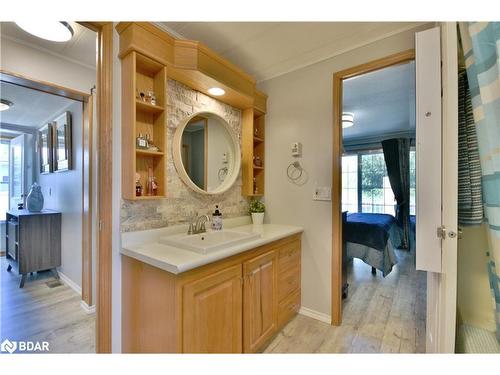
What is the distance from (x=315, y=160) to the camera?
2066 millimetres

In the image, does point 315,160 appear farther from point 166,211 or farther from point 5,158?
point 5,158

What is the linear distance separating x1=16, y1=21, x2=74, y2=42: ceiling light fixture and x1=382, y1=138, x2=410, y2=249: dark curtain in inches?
208

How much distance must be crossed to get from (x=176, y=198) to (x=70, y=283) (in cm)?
204

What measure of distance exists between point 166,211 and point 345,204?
4.94 meters

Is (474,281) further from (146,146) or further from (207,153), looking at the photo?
(146,146)

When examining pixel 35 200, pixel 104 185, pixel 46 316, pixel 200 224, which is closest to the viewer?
Answer: pixel 104 185

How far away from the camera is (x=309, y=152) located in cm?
211

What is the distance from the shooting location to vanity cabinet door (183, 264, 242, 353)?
1.13m

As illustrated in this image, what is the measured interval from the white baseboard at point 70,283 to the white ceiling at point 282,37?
2.74 m

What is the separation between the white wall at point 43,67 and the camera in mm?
1648

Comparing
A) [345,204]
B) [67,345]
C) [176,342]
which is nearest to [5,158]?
→ [67,345]

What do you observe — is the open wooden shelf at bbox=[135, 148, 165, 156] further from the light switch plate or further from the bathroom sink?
the light switch plate

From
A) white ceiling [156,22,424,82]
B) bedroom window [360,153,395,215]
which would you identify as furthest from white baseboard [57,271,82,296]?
bedroom window [360,153,395,215]

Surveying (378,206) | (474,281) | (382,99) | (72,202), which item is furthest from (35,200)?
(378,206)
